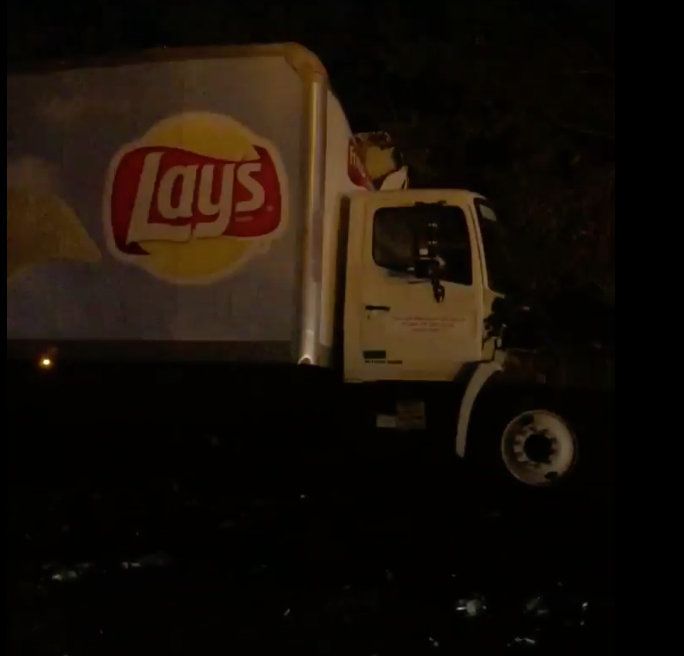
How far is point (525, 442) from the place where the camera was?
7.01 m

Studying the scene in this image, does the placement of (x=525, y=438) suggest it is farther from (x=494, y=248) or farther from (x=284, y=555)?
(x=284, y=555)

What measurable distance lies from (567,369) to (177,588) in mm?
3840

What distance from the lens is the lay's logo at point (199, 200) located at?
6.86m

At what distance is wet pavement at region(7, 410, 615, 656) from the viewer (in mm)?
4867

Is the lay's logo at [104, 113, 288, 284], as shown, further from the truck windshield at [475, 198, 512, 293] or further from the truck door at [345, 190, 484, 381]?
the truck windshield at [475, 198, 512, 293]

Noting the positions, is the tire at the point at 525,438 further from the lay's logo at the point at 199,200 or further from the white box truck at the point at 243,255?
the lay's logo at the point at 199,200

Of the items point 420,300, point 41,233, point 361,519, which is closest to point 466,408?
point 420,300

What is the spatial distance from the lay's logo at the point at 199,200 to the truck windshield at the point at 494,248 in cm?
162

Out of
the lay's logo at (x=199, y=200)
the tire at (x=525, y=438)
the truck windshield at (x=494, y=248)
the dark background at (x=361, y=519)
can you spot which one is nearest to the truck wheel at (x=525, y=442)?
the tire at (x=525, y=438)

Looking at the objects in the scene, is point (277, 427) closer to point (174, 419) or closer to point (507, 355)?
point (174, 419)

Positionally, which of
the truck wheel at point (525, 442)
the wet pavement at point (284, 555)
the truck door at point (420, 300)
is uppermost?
the truck door at point (420, 300)

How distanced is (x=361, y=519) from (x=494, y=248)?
7.67 ft

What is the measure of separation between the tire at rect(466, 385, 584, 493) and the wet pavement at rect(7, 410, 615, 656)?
190 mm

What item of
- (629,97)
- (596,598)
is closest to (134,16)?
(629,97)
